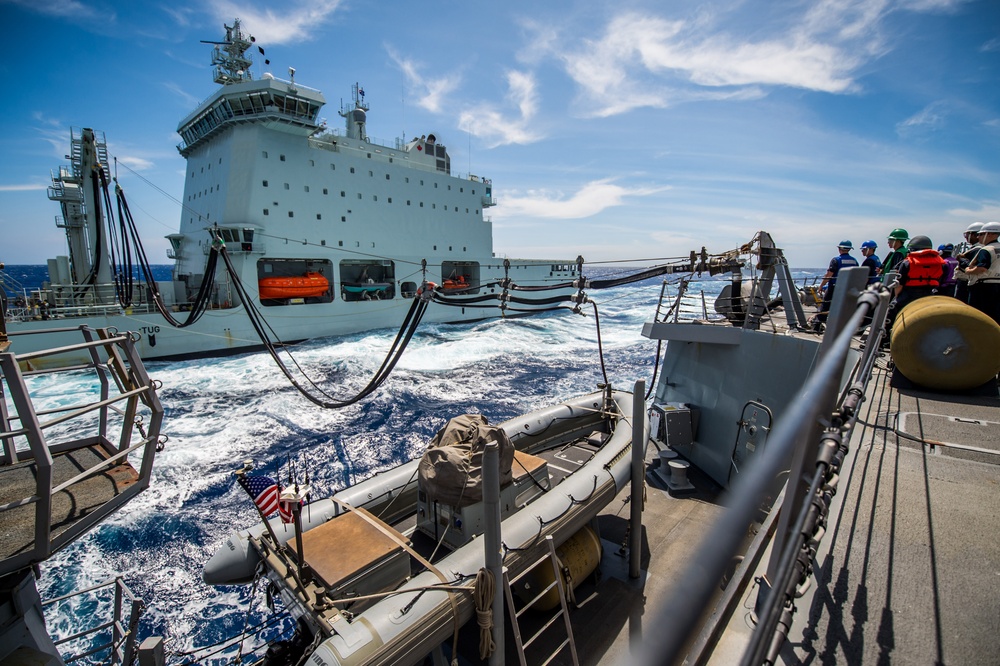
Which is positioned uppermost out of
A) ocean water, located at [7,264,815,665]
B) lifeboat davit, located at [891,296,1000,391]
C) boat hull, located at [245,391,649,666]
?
lifeboat davit, located at [891,296,1000,391]

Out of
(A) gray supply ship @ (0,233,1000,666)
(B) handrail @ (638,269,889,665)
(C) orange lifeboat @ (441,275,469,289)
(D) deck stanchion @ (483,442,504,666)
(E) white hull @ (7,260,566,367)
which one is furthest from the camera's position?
(C) orange lifeboat @ (441,275,469,289)

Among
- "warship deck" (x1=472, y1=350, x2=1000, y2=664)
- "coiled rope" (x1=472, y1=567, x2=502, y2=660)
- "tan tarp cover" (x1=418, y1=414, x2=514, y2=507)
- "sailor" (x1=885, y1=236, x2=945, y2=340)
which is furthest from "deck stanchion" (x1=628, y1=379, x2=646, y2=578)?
"sailor" (x1=885, y1=236, x2=945, y2=340)

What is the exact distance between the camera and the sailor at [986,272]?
5.25 metres

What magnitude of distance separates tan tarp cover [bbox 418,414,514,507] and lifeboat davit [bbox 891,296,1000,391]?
4.24 metres

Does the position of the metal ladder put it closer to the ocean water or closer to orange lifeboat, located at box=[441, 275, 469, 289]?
the ocean water

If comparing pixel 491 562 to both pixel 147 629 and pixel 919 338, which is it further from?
pixel 147 629

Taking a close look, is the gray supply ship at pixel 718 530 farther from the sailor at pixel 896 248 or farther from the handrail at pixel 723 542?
the sailor at pixel 896 248

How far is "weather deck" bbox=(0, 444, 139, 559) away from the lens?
8.58ft

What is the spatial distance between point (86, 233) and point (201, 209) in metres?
5.88

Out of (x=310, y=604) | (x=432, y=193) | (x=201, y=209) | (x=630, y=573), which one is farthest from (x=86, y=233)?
(x=630, y=573)

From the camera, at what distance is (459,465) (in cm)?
442

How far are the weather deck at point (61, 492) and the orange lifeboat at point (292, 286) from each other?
18874 millimetres

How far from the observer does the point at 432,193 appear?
87.5 feet

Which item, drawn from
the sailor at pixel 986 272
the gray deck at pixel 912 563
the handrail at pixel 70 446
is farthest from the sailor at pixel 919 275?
the handrail at pixel 70 446
